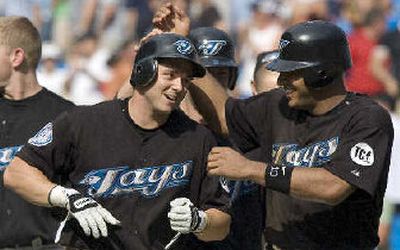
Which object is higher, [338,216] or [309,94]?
[309,94]

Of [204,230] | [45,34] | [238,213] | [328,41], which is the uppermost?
[328,41]

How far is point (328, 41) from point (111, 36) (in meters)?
8.13

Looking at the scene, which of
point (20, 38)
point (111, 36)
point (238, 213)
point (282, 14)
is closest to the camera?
point (238, 213)

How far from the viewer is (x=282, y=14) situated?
467 inches

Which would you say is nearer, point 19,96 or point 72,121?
point 72,121

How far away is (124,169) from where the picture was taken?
5.18 meters

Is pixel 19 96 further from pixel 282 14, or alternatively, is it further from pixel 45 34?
pixel 45 34

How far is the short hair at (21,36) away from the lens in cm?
659

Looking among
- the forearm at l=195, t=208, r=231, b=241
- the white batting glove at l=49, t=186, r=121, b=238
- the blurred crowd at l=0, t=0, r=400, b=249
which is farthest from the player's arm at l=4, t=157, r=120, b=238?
the blurred crowd at l=0, t=0, r=400, b=249

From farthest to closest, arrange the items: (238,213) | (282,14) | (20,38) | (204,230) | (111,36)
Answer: (111,36), (282,14), (20,38), (238,213), (204,230)

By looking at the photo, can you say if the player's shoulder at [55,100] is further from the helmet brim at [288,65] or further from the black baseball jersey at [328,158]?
the helmet brim at [288,65]

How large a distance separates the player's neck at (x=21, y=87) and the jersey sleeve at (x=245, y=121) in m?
1.40

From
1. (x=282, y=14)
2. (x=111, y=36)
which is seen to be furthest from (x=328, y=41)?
(x=111, y=36)

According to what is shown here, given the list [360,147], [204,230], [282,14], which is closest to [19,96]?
[204,230]
